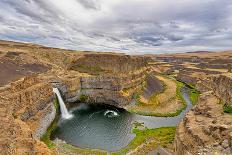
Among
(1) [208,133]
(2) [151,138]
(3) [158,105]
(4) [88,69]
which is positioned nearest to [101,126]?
(2) [151,138]

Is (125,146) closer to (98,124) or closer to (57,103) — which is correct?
(98,124)

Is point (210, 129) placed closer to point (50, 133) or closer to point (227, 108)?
point (227, 108)

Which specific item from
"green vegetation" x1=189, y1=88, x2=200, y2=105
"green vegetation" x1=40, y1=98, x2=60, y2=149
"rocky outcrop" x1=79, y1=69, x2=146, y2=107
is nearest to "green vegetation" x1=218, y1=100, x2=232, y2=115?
"green vegetation" x1=40, y1=98, x2=60, y2=149

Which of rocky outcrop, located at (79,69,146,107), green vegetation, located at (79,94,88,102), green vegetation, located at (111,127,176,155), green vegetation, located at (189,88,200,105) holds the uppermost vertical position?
rocky outcrop, located at (79,69,146,107)

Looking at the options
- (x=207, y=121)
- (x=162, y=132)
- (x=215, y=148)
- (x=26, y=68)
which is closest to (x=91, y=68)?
(x=26, y=68)

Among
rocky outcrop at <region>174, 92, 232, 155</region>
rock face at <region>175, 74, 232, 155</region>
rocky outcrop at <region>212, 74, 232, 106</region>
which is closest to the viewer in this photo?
rocky outcrop at <region>174, 92, 232, 155</region>

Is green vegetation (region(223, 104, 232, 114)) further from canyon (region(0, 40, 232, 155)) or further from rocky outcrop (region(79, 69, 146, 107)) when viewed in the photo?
rocky outcrop (region(79, 69, 146, 107))
